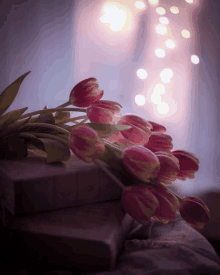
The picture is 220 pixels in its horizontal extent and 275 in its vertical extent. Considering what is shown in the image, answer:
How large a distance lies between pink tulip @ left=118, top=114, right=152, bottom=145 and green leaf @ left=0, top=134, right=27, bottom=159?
19 centimetres

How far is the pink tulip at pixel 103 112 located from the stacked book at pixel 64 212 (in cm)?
9

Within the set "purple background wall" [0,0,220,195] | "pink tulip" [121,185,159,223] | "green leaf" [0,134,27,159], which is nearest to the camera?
"pink tulip" [121,185,159,223]

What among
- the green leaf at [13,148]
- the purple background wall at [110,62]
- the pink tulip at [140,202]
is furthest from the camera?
the purple background wall at [110,62]

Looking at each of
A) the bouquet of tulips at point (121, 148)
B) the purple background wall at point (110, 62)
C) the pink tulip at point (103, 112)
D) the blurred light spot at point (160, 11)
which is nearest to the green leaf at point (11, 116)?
the bouquet of tulips at point (121, 148)

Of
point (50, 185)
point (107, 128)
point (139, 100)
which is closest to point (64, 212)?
point (50, 185)

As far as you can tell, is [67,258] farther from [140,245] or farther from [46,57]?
[46,57]

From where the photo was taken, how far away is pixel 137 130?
0.38 metres

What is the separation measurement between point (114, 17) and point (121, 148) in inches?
23.4

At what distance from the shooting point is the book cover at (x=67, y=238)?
33 cm

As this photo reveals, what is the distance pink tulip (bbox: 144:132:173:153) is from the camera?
0.40 m

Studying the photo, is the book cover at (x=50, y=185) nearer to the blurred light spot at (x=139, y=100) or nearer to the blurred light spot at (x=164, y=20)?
the blurred light spot at (x=139, y=100)

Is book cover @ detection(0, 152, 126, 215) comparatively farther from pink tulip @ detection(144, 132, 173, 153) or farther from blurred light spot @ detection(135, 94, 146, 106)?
blurred light spot @ detection(135, 94, 146, 106)

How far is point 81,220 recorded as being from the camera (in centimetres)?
37

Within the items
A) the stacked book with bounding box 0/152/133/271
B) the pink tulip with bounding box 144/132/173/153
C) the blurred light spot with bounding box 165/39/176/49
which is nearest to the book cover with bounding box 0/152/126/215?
the stacked book with bounding box 0/152/133/271
